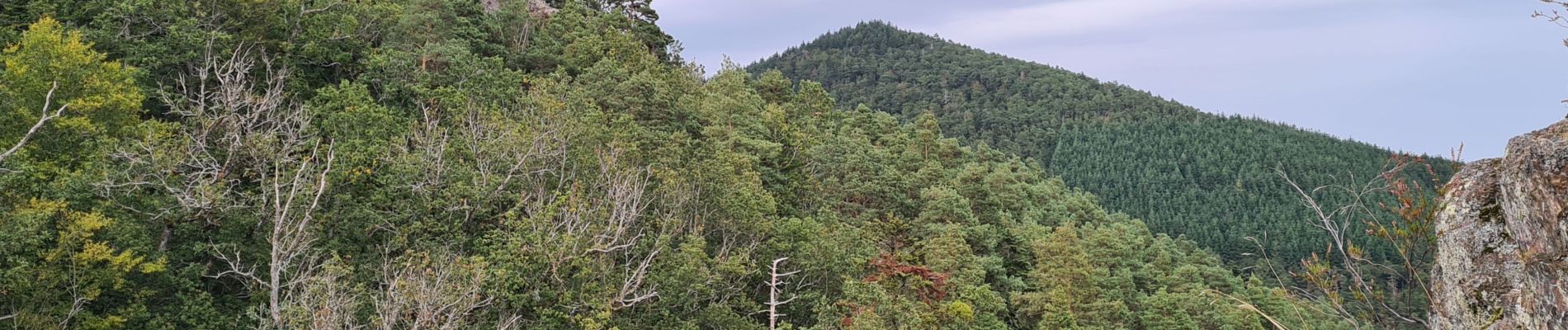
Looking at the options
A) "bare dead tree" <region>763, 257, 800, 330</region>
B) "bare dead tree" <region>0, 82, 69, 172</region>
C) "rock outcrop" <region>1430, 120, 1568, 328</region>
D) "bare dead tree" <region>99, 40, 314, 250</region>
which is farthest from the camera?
"bare dead tree" <region>763, 257, 800, 330</region>

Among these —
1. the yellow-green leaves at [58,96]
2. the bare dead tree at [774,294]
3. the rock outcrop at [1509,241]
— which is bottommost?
the bare dead tree at [774,294]

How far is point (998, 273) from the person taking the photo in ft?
138

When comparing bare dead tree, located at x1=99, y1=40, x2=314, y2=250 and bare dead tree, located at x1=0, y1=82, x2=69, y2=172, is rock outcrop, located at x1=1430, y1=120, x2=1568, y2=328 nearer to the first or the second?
bare dead tree, located at x1=0, y1=82, x2=69, y2=172

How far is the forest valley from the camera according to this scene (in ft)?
70.4

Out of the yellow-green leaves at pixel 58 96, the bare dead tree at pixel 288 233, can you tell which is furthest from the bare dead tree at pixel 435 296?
the yellow-green leaves at pixel 58 96

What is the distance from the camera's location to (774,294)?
31.1 m

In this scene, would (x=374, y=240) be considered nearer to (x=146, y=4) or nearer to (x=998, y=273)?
(x=146, y=4)

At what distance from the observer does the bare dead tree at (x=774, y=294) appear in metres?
29.8

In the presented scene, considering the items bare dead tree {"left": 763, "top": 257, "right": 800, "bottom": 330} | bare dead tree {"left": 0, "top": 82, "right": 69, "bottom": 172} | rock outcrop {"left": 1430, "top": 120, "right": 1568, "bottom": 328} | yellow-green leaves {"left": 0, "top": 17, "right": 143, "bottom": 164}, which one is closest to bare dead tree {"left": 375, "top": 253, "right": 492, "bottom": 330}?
bare dead tree {"left": 0, "top": 82, "right": 69, "bottom": 172}

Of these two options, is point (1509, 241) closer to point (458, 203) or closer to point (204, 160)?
point (458, 203)

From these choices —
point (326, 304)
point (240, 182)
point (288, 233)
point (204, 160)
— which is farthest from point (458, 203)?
point (204, 160)

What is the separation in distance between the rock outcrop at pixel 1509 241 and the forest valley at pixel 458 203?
45 cm

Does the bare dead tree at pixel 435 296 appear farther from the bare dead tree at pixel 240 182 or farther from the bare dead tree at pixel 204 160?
the bare dead tree at pixel 204 160

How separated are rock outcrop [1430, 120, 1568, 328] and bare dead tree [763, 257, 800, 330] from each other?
2166 cm
